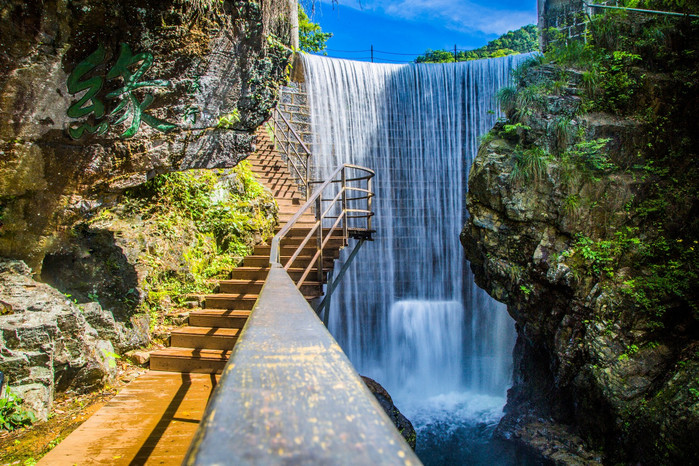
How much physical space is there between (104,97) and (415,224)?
30.0ft

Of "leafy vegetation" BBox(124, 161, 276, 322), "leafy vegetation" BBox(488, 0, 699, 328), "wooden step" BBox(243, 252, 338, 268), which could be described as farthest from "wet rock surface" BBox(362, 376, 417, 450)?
"leafy vegetation" BBox(488, 0, 699, 328)

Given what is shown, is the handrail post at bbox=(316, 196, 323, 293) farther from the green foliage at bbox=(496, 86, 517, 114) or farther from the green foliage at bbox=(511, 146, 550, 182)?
the green foliage at bbox=(496, 86, 517, 114)

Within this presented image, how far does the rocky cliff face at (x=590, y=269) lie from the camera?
577 centimetres

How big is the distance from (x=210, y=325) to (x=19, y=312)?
169cm

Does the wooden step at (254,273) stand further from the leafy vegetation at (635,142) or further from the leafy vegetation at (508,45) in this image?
the leafy vegetation at (508,45)

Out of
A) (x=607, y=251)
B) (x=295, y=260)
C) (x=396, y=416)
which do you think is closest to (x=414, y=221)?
(x=607, y=251)

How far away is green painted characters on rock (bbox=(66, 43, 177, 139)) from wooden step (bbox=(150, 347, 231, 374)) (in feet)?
7.00

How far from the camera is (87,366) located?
3.66 metres

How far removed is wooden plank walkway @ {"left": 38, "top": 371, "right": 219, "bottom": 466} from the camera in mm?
2389

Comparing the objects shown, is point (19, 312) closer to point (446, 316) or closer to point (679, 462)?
point (679, 462)

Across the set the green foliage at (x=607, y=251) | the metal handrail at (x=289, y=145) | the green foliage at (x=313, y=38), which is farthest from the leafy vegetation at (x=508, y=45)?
the green foliage at (x=607, y=251)

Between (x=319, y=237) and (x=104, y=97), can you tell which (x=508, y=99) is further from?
(x=104, y=97)

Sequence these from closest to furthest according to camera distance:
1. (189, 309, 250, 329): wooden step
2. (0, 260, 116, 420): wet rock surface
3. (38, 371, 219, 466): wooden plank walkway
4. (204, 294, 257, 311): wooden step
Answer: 1. (38, 371, 219, 466): wooden plank walkway
2. (0, 260, 116, 420): wet rock surface
3. (189, 309, 250, 329): wooden step
4. (204, 294, 257, 311): wooden step

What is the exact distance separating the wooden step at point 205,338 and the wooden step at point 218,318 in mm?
80
